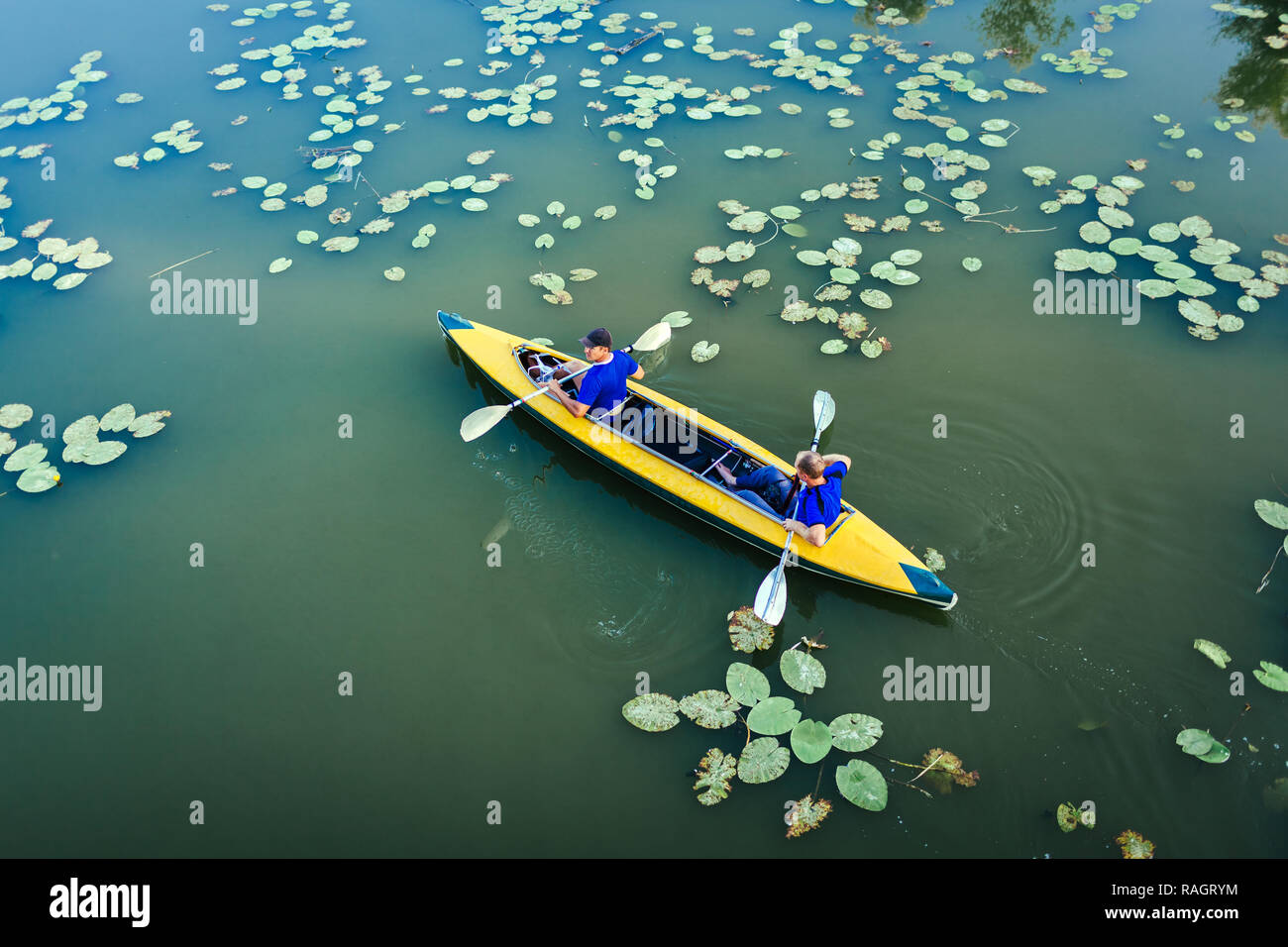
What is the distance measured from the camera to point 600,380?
5.38 metres

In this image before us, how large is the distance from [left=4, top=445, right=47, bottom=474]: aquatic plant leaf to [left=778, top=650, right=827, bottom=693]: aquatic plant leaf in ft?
18.8

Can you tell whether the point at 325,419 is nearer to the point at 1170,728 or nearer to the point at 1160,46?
the point at 1170,728

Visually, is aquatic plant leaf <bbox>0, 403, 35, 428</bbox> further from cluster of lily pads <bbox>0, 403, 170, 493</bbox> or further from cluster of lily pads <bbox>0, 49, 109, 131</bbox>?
cluster of lily pads <bbox>0, 49, 109, 131</bbox>

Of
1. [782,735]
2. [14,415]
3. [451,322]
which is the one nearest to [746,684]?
[782,735]

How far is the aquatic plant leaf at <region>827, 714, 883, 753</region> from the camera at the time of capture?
415 centimetres

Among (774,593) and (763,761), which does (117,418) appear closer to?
(774,593)

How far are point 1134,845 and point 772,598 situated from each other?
2175 mm

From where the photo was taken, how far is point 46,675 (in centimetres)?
488

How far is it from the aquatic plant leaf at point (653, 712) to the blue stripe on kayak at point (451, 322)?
349 centimetres

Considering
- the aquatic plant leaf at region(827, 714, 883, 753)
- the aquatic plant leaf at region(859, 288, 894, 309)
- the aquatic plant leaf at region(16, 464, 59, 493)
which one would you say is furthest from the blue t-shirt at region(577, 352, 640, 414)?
the aquatic plant leaf at region(16, 464, 59, 493)

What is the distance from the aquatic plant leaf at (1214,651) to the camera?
4.28 metres

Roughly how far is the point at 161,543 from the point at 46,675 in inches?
41.6

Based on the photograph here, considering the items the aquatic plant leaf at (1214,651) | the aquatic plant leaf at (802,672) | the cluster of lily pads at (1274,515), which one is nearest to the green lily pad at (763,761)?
the aquatic plant leaf at (802,672)

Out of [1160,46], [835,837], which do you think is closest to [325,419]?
[835,837]
